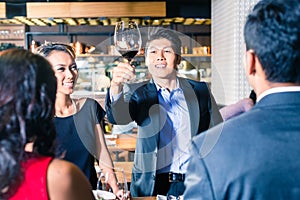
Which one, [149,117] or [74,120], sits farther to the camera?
[149,117]

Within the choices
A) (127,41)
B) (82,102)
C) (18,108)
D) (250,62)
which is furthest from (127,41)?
(18,108)

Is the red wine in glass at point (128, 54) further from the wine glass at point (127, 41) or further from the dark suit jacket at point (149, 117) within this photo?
the dark suit jacket at point (149, 117)

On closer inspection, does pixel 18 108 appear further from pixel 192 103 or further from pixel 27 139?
pixel 192 103

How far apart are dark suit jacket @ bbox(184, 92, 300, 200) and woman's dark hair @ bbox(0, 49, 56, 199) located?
1.34 feet

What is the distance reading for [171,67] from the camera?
2.07 m

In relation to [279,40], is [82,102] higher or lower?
lower

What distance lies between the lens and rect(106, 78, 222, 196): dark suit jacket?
1993mm

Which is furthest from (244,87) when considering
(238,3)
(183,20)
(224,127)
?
(183,20)

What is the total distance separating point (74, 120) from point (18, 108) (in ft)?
3.39

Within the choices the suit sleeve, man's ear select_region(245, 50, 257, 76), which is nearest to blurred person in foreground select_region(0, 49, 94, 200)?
the suit sleeve

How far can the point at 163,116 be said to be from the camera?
2.01 meters

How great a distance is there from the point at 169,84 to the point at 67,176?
4.26 ft

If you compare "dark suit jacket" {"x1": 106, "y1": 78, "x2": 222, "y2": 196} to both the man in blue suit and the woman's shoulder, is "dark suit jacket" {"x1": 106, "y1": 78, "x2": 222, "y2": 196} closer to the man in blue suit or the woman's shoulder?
the woman's shoulder

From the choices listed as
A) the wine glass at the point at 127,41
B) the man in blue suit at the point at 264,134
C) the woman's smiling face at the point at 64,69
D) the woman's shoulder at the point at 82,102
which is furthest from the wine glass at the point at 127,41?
the man in blue suit at the point at 264,134
